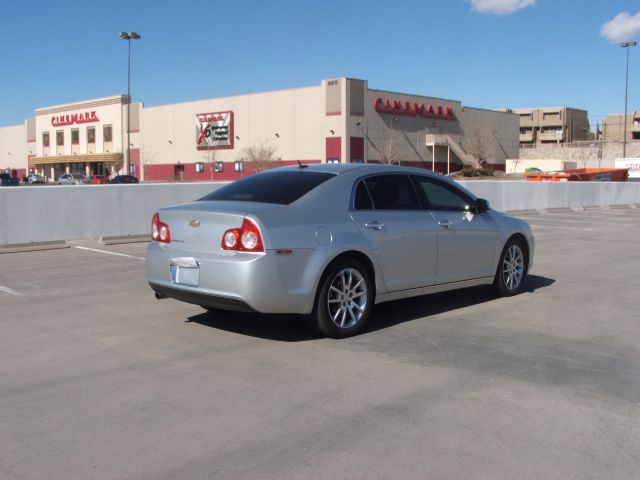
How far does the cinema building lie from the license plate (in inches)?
2147

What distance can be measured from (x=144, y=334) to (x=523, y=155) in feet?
293

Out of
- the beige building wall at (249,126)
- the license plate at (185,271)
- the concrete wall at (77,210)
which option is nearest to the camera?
the license plate at (185,271)

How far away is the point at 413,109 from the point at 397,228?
63429mm

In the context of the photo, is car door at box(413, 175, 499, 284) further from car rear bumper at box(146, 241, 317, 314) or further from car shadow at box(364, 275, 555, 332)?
car rear bumper at box(146, 241, 317, 314)

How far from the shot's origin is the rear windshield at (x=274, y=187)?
21.4ft

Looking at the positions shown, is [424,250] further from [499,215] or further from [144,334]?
[144,334]

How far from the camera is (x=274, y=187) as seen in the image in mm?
6797

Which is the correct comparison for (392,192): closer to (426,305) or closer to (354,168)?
(354,168)

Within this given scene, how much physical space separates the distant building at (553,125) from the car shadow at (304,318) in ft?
382

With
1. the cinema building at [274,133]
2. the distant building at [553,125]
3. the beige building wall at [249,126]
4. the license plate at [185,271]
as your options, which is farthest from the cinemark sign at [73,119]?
the license plate at [185,271]

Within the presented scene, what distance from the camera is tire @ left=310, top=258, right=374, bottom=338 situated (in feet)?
20.6

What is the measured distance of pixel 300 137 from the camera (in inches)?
2591

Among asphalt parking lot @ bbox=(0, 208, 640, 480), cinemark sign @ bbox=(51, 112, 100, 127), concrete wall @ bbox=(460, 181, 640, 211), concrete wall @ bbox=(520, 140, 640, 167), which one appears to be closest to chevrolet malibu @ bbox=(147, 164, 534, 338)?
asphalt parking lot @ bbox=(0, 208, 640, 480)

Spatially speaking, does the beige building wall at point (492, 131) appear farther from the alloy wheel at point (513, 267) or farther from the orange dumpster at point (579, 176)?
the alloy wheel at point (513, 267)
